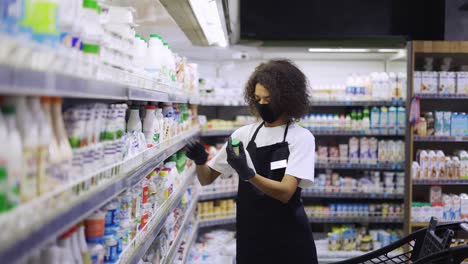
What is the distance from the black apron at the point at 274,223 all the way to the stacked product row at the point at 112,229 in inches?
21.5

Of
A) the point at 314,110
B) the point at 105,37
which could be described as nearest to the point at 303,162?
the point at 105,37

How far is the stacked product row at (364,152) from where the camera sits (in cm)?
575

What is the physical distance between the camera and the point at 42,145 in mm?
1129

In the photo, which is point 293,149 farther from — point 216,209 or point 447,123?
point 216,209

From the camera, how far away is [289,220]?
2863mm

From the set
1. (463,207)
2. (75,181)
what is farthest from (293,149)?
(463,207)

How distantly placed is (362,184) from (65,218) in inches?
203

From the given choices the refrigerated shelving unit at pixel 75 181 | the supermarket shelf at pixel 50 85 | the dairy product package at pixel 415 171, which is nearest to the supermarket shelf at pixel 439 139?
the dairy product package at pixel 415 171

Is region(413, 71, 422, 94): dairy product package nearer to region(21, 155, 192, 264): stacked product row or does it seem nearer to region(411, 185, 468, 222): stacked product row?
region(411, 185, 468, 222): stacked product row

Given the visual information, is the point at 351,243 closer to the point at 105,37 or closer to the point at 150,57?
the point at 150,57

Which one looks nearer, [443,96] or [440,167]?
[443,96]

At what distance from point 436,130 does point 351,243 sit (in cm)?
178

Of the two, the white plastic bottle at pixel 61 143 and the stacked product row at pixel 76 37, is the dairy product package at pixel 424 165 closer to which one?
the stacked product row at pixel 76 37

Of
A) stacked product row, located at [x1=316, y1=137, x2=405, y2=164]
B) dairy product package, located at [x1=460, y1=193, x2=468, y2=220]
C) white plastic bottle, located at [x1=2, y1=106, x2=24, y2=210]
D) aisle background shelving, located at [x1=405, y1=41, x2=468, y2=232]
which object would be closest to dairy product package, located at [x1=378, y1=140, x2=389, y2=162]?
stacked product row, located at [x1=316, y1=137, x2=405, y2=164]
